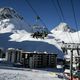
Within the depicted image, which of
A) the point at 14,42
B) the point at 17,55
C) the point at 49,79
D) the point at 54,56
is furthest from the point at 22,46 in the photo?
the point at 49,79

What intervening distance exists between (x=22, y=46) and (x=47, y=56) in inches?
4020

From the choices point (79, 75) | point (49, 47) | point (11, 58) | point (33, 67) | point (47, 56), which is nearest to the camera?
point (79, 75)

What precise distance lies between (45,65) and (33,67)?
6.32 m

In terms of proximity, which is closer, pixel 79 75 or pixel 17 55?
pixel 79 75

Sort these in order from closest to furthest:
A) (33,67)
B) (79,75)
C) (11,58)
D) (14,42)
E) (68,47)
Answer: (68,47), (79,75), (33,67), (11,58), (14,42)

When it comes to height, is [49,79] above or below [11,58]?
below

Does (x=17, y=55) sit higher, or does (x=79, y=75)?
(x=17, y=55)

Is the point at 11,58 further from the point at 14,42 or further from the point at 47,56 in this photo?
the point at 14,42

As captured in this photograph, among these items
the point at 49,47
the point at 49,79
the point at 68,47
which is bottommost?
the point at 49,79

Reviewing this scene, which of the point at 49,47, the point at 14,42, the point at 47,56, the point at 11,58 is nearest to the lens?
the point at 47,56

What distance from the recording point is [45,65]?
276ft

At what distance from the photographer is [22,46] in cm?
18588

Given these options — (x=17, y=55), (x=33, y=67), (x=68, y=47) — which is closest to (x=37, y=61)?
(x=33, y=67)

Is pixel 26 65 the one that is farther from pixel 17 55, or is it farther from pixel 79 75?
pixel 79 75
